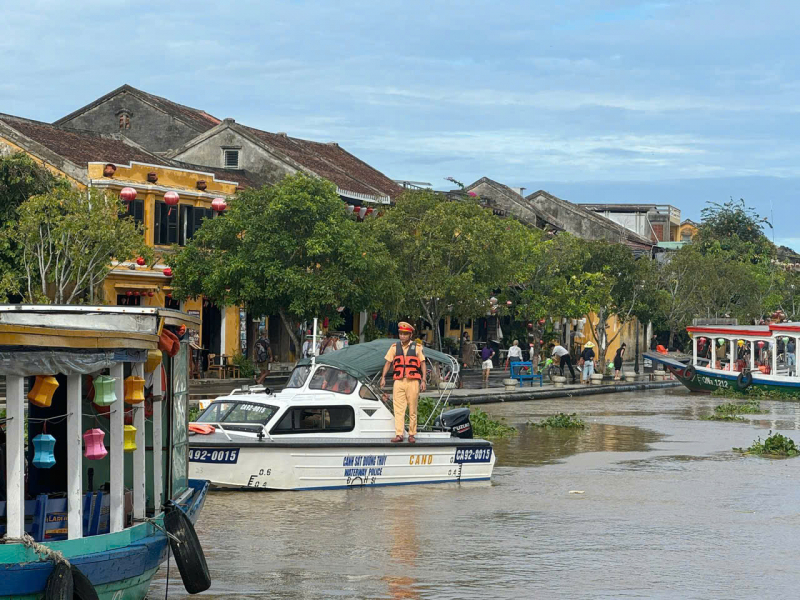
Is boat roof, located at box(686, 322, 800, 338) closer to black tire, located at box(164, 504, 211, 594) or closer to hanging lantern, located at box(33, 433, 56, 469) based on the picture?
black tire, located at box(164, 504, 211, 594)

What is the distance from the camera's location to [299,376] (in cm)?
1973

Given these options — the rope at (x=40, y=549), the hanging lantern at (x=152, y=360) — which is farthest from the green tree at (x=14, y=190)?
the rope at (x=40, y=549)

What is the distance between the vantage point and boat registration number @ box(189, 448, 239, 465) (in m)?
18.0

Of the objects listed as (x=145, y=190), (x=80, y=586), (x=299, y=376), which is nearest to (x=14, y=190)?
(x=145, y=190)

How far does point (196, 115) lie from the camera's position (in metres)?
55.9

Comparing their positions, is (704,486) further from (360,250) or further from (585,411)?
(360,250)

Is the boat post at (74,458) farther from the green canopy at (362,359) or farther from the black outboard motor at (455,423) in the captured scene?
the black outboard motor at (455,423)

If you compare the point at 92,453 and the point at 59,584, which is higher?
the point at 92,453

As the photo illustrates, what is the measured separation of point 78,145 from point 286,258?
28.4ft

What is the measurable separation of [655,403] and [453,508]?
24.0 meters

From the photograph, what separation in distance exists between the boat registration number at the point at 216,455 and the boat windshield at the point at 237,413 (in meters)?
0.68

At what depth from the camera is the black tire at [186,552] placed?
10844 mm

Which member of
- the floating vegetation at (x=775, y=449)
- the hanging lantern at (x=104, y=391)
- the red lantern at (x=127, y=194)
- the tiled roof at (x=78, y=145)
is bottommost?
the floating vegetation at (x=775, y=449)

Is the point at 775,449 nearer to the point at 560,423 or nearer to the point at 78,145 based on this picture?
the point at 560,423
